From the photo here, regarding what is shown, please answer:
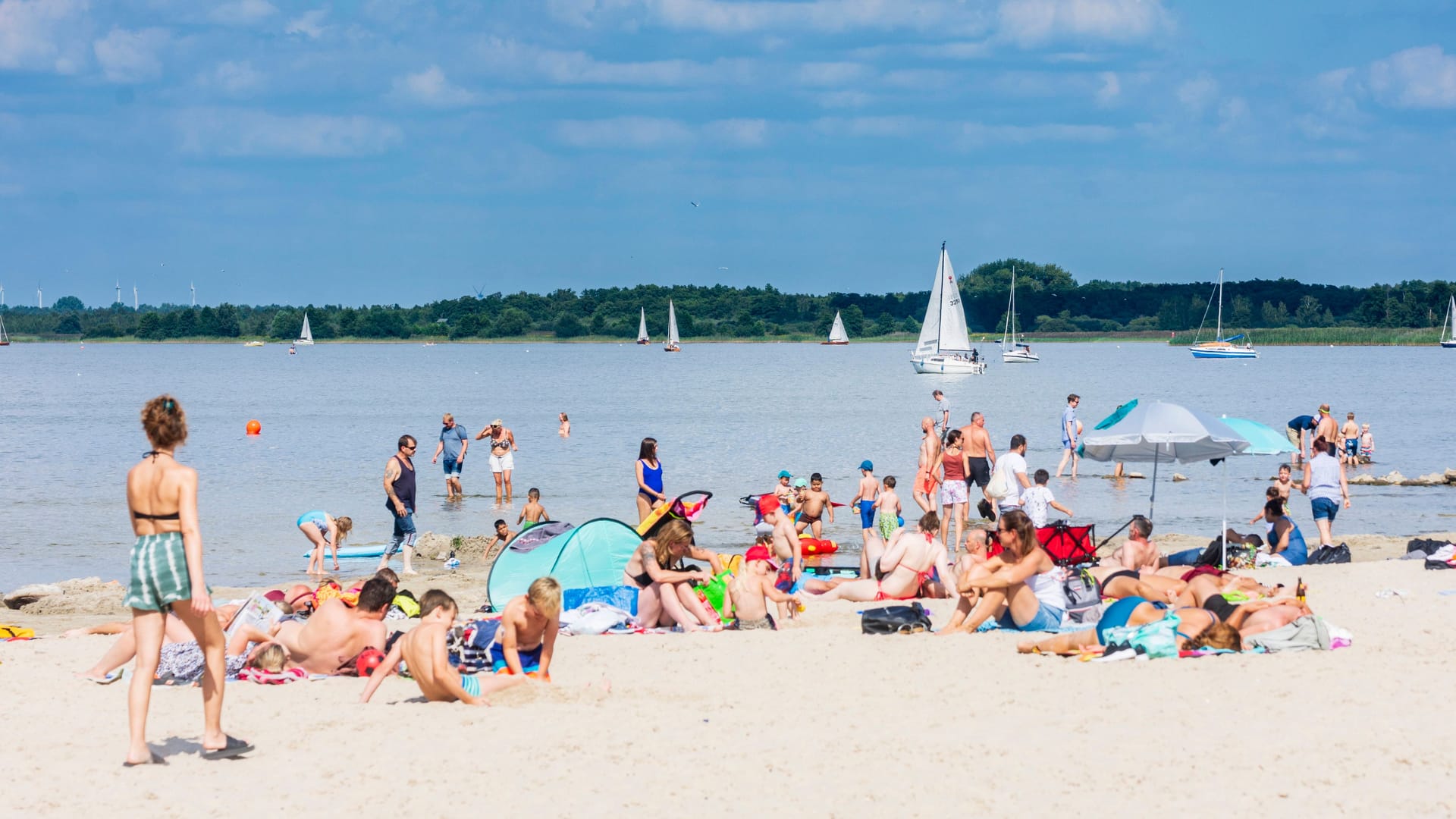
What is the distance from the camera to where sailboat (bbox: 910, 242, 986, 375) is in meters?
55.3

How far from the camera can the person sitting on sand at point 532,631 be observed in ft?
25.2

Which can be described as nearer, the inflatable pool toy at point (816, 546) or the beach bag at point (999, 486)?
the beach bag at point (999, 486)

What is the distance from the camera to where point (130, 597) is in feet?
17.9

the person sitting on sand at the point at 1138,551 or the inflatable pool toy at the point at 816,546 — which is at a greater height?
the person sitting on sand at the point at 1138,551

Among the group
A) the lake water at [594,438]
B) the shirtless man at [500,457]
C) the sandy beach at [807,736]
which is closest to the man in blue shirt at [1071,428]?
the lake water at [594,438]

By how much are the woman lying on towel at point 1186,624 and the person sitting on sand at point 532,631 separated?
121 inches

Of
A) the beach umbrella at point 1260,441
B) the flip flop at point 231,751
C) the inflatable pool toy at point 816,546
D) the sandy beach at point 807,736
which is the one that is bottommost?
the inflatable pool toy at point 816,546

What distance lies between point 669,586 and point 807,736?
3114 millimetres

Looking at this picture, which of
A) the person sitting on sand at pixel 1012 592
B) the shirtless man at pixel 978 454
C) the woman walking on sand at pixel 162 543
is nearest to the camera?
the woman walking on sand at pixel 162 543

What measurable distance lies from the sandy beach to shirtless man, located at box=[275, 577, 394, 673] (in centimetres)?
23

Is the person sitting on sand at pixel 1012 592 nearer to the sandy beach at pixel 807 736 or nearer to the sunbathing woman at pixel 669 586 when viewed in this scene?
the sandy beach at pixel 807 736

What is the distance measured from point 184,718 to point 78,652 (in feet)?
7.24

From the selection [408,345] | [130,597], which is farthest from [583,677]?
[408,345]

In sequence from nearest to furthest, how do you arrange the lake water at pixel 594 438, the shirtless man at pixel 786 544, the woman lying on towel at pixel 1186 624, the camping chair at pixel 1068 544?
the woman lying on towel at pixel 1186 624, the camping chair at pixel 1068 544, the shirtless man at pixel 786 544, the lake water at pixel 594 438
